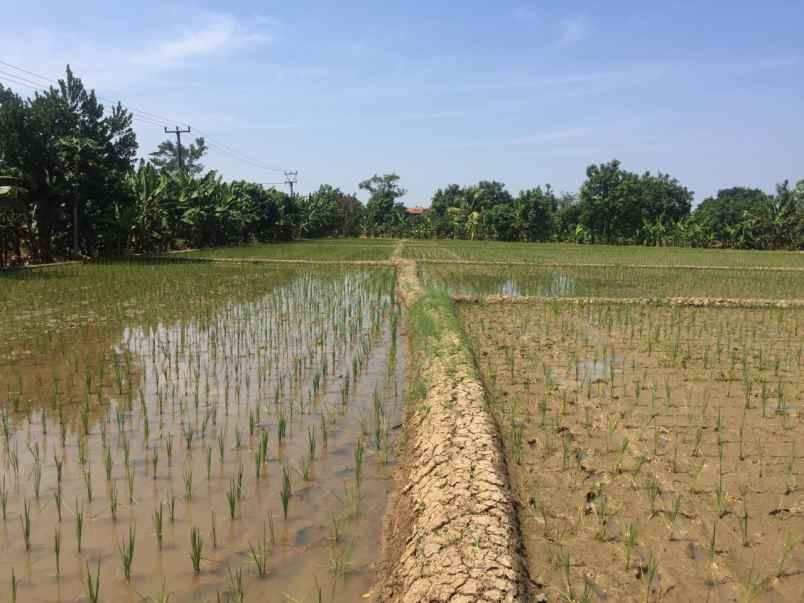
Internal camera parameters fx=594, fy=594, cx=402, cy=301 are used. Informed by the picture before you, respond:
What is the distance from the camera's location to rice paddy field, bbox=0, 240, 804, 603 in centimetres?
252

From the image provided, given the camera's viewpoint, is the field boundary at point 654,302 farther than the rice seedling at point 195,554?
Yes

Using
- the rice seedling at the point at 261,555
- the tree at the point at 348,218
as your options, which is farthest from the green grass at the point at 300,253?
the tree at the point at 348,218

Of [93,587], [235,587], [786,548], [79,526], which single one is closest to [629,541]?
[786,548]

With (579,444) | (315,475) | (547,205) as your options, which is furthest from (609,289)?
(547,205)

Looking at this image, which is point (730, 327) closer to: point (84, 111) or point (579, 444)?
point (579, 444)

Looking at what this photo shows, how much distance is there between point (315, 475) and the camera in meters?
3.51

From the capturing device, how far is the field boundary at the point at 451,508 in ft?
7.59

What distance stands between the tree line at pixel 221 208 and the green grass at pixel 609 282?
9790 millimetres

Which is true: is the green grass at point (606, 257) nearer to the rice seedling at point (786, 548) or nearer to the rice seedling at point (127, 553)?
the rice seedling at point (786, 548)

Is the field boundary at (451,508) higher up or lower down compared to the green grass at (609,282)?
lower down

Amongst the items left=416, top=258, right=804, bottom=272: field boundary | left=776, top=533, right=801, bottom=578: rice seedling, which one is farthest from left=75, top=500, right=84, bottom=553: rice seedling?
left=416, top=258, right=804, bottom=272: field boundary

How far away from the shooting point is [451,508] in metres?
2.86

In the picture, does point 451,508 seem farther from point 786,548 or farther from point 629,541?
point 786,548

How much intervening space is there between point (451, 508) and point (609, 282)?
12.8 meters
